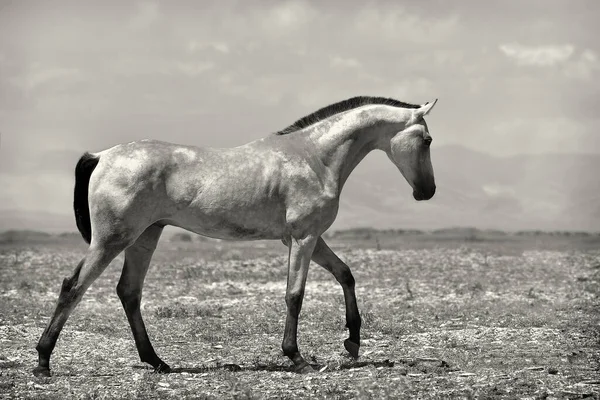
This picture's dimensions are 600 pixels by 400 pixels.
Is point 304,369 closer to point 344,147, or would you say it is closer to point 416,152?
point 344,147

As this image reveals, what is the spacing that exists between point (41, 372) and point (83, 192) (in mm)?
2283

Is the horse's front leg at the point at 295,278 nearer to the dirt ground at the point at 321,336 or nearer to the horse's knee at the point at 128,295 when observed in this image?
the dirt ground at the point at 321,336

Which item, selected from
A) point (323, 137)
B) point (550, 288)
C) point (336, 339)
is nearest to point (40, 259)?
point (550, 288)

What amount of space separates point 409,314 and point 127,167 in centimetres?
785

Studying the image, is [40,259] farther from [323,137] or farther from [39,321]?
[323,137]

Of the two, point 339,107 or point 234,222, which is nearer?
point 234,222

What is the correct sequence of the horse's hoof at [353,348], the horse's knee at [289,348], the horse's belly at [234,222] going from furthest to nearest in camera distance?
the horse's hoof at [353,348] < the horse's belly at [234,222] < the horse's knee at [289,348]

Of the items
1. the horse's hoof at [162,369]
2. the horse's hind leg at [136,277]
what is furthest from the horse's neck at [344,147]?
the horse's hoof at [162,369]

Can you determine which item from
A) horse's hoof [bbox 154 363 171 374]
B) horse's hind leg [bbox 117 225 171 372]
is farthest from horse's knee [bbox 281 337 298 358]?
horse's hind leg [bbox 117 225 171 372]

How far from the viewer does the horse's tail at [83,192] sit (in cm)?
1075

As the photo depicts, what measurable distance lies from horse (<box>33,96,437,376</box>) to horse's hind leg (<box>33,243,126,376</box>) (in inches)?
0.5

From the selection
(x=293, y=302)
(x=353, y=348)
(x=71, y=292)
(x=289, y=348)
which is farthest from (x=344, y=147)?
(x=71, y=292)

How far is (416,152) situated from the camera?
11.5 metres

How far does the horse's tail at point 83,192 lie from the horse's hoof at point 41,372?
1745mm
